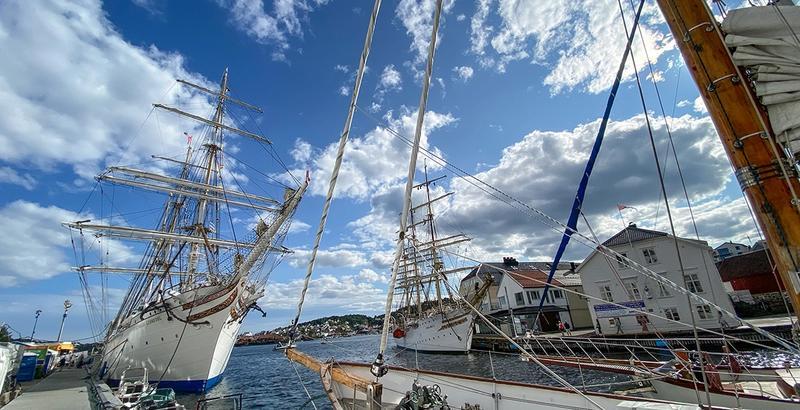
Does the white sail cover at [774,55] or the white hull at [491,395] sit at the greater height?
the white sail cover at [774,55]

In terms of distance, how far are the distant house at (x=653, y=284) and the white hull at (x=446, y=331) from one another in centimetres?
1288

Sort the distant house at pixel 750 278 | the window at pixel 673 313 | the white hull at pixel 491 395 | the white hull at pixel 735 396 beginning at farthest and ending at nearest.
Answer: the distant house at pixel 750 278, the window at pixel 673 313, the white hull at pixel 735 396, the white hull at pixel 491 395

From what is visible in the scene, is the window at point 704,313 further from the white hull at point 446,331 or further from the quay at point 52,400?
the quay at point 52,400

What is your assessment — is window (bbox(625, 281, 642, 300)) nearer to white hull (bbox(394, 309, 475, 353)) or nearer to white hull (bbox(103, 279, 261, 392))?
white hull (bbox(394, 309, 475, 353))

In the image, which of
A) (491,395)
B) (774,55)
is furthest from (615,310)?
(774,55)

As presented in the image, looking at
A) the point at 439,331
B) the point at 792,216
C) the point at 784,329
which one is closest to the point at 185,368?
the point at 792,216

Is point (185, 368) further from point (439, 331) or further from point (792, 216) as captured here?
point (439, 331)

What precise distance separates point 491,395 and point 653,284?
99.0 feet

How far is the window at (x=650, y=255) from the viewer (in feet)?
94.6

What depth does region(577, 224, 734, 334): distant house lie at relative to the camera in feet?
87.1

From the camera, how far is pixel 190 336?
63.5 ft

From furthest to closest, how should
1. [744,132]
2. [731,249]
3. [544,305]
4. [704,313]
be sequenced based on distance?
[731,249], [544,305], [704,313], [744,132]

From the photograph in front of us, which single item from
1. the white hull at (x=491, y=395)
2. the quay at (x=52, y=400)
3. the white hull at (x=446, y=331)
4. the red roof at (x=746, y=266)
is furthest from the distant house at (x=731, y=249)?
the quay at (x=52, y=400)

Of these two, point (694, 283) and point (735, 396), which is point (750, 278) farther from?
point (735, 396)
